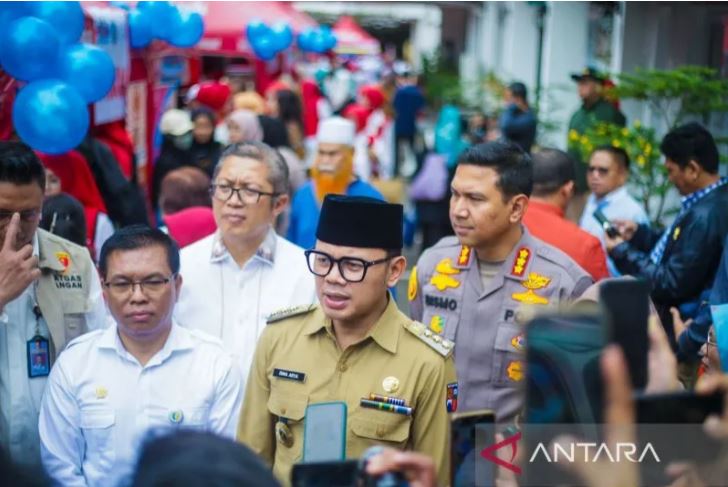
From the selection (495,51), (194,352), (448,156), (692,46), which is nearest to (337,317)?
(194,352)

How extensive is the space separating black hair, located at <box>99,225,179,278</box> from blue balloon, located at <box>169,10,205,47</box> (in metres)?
5.38

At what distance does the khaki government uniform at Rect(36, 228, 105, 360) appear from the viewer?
154 inches

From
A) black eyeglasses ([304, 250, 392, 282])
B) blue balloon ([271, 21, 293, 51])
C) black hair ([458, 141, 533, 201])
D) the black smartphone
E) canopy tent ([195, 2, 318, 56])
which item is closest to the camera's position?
the black smartphone

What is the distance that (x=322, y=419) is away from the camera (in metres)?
A: 2.71

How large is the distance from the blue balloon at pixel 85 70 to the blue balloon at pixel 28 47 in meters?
0.26

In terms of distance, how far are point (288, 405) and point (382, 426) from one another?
31 cm

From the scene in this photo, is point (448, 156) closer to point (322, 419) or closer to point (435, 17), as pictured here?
point (322, 419)

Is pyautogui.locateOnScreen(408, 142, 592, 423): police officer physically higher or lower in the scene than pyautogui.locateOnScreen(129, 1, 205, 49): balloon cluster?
lower

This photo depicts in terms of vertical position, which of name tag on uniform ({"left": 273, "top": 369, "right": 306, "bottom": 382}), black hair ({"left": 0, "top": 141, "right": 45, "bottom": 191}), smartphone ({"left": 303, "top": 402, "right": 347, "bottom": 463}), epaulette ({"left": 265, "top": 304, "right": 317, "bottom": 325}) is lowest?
name tag on uniform ({"left": 273, "top": 369, "right": 306, "bottom": 382})

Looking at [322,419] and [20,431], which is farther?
[20,431]

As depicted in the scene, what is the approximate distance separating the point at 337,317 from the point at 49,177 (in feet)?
10.4

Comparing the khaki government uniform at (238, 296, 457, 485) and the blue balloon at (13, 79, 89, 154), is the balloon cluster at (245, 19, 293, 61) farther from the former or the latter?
the khaki government uniform at (238, 296, 457, 485)

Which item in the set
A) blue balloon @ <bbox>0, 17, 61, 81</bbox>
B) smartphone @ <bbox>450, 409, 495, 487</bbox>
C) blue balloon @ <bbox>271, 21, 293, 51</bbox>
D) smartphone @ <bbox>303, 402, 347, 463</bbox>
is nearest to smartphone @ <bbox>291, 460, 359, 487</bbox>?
smartphone @ <bbox>450, 409, 495, 487</bbox>

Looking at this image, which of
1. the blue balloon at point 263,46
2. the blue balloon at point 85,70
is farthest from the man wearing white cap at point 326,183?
the blue balloon at point 263,46
